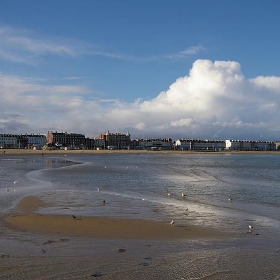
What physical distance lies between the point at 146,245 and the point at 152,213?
420 centimetres

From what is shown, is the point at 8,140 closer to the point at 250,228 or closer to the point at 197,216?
the point at 197,216

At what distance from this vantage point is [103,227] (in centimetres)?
1041

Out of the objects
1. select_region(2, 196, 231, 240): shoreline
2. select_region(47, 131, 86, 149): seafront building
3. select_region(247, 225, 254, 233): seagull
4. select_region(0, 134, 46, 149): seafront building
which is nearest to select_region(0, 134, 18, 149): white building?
select_region(0, 134, 46, 149): seafront building

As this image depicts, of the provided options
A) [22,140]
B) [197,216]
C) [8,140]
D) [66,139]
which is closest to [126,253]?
[197,216]

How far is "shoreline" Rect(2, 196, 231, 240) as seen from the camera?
9.55 metres

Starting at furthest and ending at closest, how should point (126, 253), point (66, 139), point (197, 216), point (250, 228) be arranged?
point (66, 139), point (197, 216), point (250, 228), point (126, 253)

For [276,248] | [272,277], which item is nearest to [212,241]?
[276,248]

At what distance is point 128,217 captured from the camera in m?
12.0

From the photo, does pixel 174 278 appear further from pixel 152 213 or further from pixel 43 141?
pixel 43 141

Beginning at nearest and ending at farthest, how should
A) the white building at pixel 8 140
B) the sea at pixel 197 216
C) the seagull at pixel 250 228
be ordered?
the sea at pixel 197 216 → the seagull at pixel 250 228 → the white building at pixel 8 140

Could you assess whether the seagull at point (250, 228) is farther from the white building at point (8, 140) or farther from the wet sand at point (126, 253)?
the white building at point (8, 140)

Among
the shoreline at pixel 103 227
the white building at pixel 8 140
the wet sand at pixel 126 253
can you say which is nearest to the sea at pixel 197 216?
the wet sand at pixel 126 253

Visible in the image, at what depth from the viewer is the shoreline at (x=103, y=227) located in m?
9.55

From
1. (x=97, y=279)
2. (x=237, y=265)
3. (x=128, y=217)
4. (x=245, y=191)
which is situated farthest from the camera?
(x=245, y=191)
